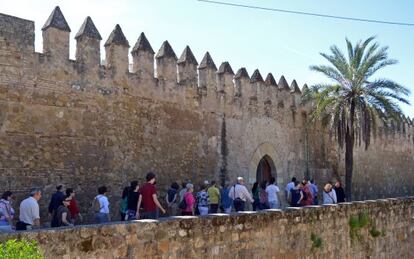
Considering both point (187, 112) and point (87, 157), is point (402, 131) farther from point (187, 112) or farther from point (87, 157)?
point (87, 157)

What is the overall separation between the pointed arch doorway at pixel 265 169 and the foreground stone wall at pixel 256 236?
4949 mm

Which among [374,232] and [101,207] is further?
[374,232]

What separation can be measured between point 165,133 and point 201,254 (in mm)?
6602

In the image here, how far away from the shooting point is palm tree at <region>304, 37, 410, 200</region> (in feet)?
56.5

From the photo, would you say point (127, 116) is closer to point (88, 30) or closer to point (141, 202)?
point (88, 30)

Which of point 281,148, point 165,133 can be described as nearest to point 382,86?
point 281,148

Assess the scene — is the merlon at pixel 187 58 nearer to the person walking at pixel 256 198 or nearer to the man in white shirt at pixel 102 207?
the person walking at pixel 256 198

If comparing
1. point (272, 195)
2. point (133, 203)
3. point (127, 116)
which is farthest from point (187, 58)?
point (133, 203)

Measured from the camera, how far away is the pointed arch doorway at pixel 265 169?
16828mm

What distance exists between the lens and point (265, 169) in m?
17.1

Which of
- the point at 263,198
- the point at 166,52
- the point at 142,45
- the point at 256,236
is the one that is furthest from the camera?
the point at 166,52

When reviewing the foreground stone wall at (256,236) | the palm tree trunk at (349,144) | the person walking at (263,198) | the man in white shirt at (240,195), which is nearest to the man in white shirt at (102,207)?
the foreground stone wall at (256,236)

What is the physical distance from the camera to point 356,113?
686 inches

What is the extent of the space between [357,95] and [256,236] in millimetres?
10721
